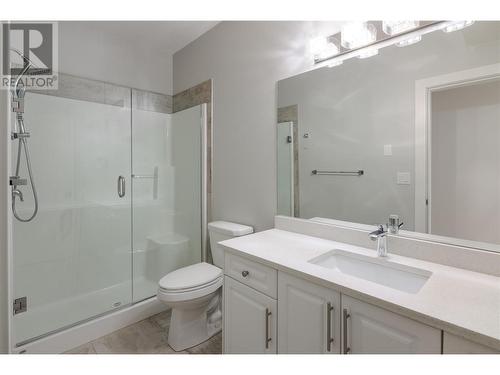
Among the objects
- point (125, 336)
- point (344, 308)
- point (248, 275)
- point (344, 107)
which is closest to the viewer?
point (344, 308)

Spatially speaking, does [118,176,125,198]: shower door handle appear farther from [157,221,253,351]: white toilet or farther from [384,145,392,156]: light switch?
[384,145,392,156]: light switch

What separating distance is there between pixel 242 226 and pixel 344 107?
111cm

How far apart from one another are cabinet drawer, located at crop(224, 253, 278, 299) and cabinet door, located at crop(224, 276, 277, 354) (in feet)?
0.09

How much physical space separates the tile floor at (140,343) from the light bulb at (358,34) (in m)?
2.10

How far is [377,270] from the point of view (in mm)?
1213

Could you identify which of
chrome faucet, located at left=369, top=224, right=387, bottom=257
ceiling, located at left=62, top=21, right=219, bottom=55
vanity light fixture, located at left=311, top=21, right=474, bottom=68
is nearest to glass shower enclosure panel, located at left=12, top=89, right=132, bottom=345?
ceiling, located at left=62, top=21, right=219, bottom=55

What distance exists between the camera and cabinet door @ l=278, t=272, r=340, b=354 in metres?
0.98

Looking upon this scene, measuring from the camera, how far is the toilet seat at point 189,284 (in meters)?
1.70

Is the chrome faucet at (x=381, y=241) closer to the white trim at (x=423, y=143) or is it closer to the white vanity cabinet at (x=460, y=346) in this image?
the white trim at (x=423, y=143)

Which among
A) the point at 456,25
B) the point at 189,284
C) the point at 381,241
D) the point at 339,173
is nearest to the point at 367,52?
the point at 456,25

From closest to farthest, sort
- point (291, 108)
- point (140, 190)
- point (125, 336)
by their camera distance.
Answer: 1. point (291, 108)
2. point (125, 336)
3. point (140, 190)
